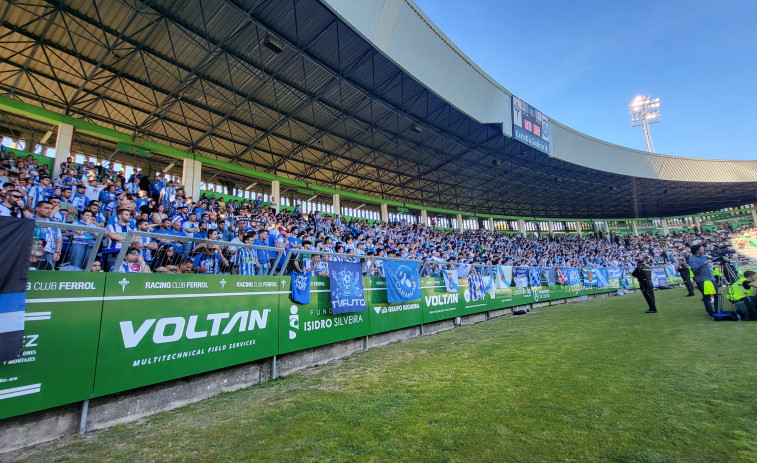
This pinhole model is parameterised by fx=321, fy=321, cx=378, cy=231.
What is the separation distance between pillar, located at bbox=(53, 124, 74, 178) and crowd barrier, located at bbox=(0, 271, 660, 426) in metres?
16.4

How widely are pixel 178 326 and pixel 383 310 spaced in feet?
14.7

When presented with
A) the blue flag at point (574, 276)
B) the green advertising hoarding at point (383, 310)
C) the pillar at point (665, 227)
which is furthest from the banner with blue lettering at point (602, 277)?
the pillar at point (665, 227)

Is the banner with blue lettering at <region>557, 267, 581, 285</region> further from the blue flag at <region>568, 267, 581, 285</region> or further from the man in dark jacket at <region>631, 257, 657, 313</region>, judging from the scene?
the man in dark jacket at <region>631, 257, 657, 313</region>

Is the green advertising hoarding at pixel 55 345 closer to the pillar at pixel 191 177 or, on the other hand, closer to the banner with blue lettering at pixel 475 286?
the banner with blue lettering at pixel 475 286

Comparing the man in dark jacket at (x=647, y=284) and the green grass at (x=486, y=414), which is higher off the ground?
the man in dark jacket at (x=647, y=284)

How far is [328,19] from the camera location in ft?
42.1

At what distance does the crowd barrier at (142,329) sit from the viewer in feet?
9.92

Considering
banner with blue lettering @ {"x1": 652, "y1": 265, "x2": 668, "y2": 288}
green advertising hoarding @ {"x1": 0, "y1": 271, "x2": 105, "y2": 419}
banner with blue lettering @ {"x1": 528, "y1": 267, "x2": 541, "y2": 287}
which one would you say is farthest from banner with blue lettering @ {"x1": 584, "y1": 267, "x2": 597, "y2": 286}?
green advertising hoarding @ {"x1": 0, "y1": 271, "x2": 105, "y2": 419}

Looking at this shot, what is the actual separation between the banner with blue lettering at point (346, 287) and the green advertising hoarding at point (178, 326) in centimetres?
137

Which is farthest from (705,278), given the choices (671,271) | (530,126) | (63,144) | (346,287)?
(63,144)

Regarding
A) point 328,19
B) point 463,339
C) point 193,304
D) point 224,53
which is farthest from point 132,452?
point 224,53

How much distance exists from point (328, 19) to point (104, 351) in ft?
44.5

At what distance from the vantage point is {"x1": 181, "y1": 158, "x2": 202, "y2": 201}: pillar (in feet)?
66.5

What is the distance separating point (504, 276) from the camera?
13.1m
